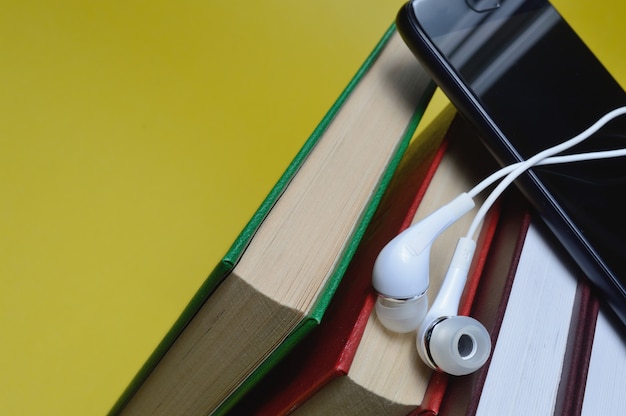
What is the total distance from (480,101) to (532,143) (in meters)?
0.05

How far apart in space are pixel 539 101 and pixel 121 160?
1.68ft

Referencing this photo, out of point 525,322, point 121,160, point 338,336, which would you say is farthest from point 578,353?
point 121,160

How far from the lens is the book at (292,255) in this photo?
1.01 feet

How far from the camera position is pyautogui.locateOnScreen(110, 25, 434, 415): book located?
Result: 1.01 feet

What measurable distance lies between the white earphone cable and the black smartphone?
11 mm

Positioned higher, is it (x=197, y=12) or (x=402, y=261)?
(x=197, y=12)

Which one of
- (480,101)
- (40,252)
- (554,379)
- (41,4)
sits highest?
(41,4)

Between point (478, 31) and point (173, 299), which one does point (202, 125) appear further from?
point (478, 31)

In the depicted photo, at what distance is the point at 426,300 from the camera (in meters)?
0.32

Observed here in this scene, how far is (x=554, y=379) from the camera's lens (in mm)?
348

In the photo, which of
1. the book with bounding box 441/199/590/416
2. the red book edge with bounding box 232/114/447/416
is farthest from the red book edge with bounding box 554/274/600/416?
the red book edge with bounding box 232/114/447/416

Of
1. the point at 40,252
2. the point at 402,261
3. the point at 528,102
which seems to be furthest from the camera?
the point at 40,252

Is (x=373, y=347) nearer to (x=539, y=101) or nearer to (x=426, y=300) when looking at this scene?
(x=426, y=300)

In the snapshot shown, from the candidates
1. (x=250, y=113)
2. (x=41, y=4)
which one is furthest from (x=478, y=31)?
(x=41, y=4)
